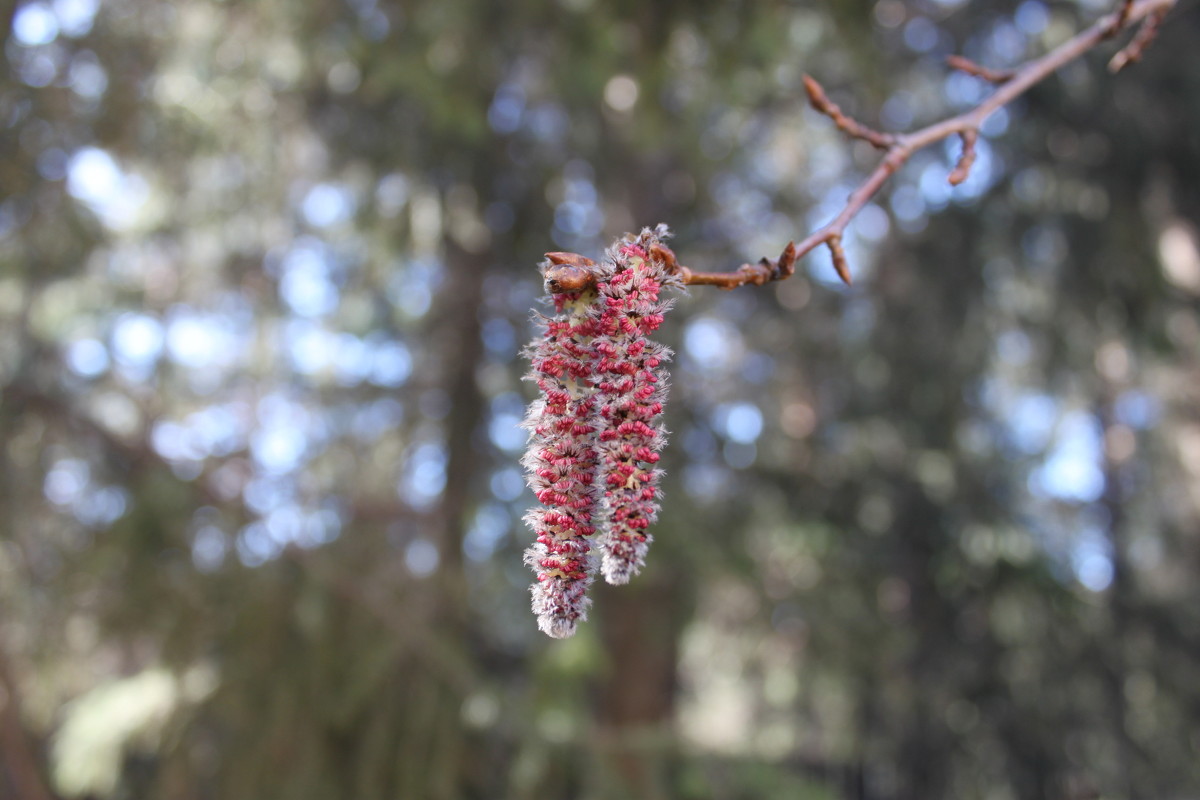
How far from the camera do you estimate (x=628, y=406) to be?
1.23 m

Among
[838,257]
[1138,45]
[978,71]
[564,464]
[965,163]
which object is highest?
[1138,45]

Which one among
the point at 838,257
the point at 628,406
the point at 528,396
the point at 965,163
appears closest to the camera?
the point at 628,406

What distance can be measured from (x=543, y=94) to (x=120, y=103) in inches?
141

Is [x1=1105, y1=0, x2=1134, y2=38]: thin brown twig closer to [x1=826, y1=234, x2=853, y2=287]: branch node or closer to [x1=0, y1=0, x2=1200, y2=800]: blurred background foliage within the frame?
[x1=826, y1=234, x2=853, y2=287]: branch node

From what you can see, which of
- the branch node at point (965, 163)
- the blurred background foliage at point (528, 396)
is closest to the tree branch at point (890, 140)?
the branch node at point (965, 163)

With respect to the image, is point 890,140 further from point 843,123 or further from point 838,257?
point 838,257

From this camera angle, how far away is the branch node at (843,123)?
6.10 ft

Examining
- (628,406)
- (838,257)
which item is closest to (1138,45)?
(838,257)

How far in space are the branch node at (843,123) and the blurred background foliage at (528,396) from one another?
287cm

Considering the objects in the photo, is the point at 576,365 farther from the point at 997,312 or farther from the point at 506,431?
the point at 997,312

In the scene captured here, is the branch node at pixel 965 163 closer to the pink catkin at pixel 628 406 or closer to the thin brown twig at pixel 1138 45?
the thin brown twig at pixel 1138 45

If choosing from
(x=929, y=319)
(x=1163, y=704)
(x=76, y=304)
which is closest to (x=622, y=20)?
(x=929, y=319)

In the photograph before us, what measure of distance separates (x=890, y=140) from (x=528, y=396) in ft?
19.2

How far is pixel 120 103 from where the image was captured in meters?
5.28
